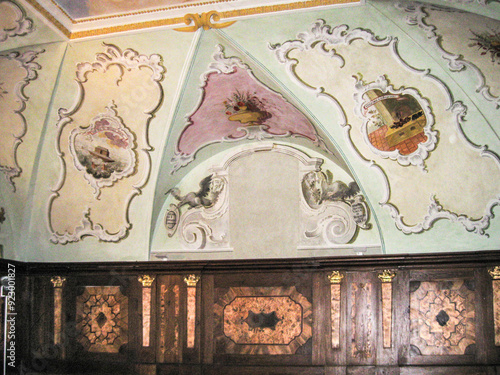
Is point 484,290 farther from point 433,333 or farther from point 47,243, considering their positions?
point 47,243

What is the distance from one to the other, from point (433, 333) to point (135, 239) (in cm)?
511

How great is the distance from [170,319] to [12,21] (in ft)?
16.7

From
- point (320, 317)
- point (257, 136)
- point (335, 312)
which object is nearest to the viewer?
point (335, 312)

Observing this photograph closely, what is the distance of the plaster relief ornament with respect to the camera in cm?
986

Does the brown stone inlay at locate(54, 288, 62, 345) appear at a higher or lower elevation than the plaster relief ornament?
lower

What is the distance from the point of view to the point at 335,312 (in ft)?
28.4

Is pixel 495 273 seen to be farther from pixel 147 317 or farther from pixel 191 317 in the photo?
pixel 147 317

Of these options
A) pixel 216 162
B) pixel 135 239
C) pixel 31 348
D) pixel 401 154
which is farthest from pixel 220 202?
pixel 31 348

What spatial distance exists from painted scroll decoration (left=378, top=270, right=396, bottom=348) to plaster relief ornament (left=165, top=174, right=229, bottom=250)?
9.21ft

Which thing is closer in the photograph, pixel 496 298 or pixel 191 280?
pixel 496 298

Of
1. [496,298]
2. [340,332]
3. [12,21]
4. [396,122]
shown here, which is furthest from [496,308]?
[12,21]

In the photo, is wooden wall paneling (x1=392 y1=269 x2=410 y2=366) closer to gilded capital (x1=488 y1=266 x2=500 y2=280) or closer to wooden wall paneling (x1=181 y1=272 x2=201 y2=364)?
gilded capital (x1=488 y1=266 x2=500 y2=280)

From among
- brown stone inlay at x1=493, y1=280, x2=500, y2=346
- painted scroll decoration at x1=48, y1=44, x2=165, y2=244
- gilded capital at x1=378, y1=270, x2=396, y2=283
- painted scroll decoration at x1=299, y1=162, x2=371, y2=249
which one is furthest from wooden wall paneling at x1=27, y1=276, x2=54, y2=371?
brown stone inlay at x1=493, y1=280, x2=500, y2=346

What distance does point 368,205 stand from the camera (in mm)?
9023
